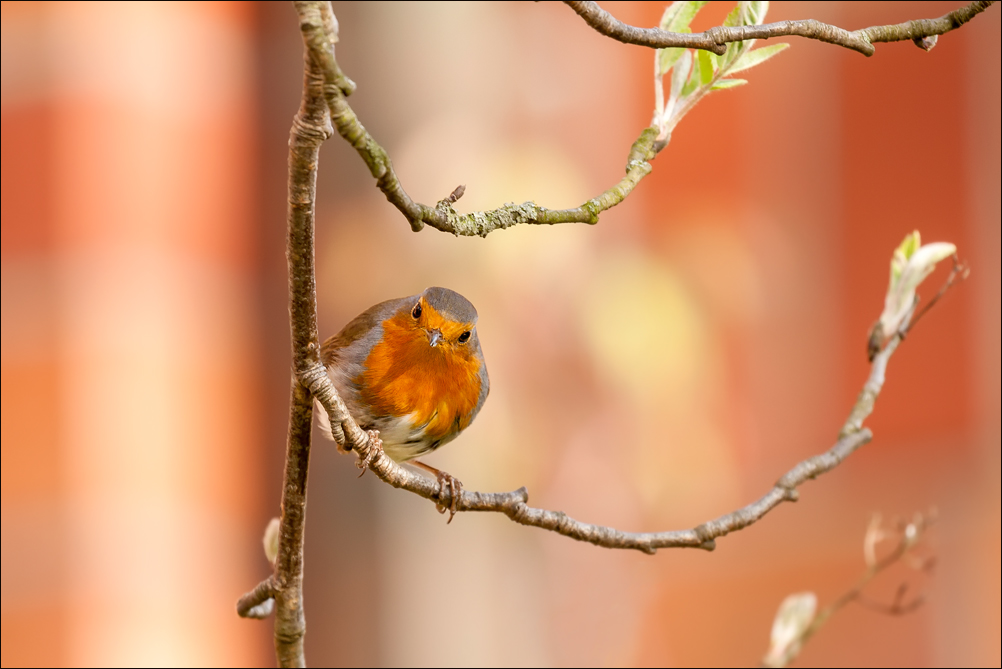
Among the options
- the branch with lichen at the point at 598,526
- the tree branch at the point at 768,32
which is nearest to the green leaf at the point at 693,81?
the tree branch at the point at 768,32

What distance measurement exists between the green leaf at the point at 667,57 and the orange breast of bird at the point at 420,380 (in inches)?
26.3

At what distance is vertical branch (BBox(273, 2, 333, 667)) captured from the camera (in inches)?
24.3

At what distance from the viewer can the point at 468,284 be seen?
254 centimetres

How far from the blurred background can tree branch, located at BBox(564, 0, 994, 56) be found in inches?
66.0

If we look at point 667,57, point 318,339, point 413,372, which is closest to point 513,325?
point 413,372

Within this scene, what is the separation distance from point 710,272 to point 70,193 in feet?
6.44

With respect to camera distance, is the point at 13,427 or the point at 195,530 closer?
the point at 13,427

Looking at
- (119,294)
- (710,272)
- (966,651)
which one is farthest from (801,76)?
(119,294)

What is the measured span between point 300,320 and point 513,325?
1.97m

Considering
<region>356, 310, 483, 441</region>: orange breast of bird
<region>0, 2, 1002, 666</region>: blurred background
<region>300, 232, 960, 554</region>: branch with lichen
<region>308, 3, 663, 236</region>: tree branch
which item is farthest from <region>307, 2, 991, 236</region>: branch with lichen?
<region>0, 2, 1002, 666</region>: blurred background

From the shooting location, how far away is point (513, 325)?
8.90 ft

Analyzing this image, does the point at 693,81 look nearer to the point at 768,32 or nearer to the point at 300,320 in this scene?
the point at 768,32

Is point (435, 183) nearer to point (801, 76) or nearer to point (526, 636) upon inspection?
point (526, 636)

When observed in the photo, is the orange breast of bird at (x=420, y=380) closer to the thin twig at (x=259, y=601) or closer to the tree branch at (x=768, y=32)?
the thin twig at (x=259, y=601)
